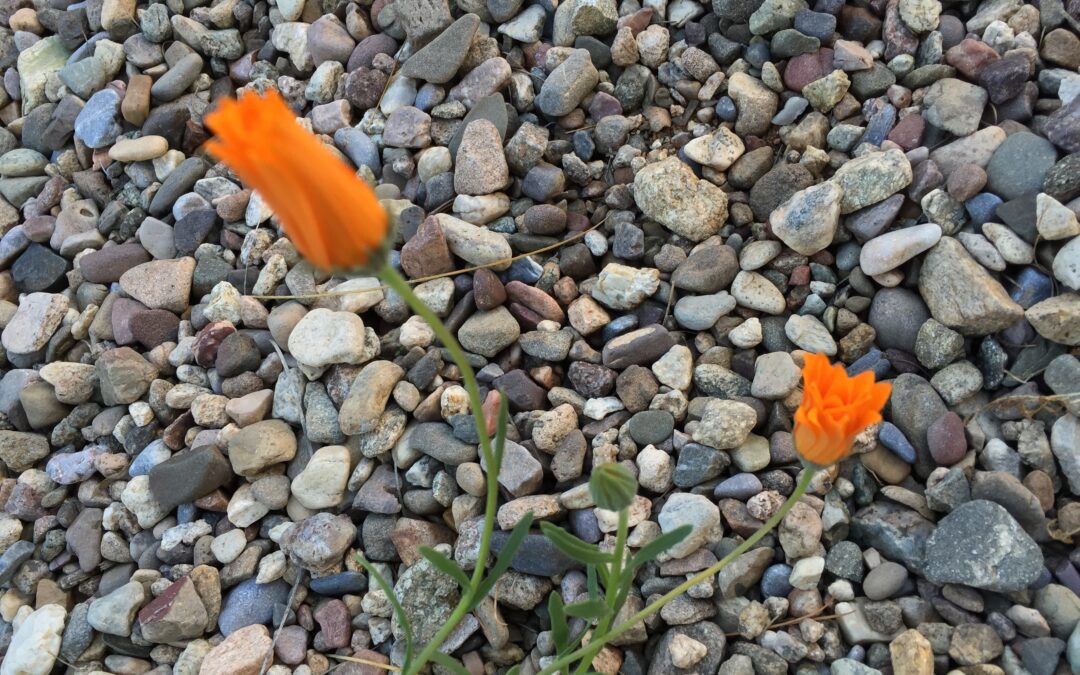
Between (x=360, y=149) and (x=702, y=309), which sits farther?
(x=360, y=149)

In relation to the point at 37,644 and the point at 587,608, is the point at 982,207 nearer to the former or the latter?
the point at 587,608

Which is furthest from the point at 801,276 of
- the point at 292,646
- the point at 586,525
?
the point at 292,646

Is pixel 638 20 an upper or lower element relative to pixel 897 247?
upper

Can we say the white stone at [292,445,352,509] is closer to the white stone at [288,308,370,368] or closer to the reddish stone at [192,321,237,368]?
A: the white stone at [288,308,370,368]

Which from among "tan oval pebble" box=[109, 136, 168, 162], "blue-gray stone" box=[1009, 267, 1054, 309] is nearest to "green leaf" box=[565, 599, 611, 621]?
"blue-gray stone" box=[1009, 267, 1054, 309]

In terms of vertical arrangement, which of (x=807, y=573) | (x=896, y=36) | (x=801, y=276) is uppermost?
(x=896, y=36)

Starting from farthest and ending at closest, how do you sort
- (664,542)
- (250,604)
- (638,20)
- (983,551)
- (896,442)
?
(638,20) < (250,604) < (896,442) < (983,551) < (664,542)

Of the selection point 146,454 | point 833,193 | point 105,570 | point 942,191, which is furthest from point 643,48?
point 105,570
